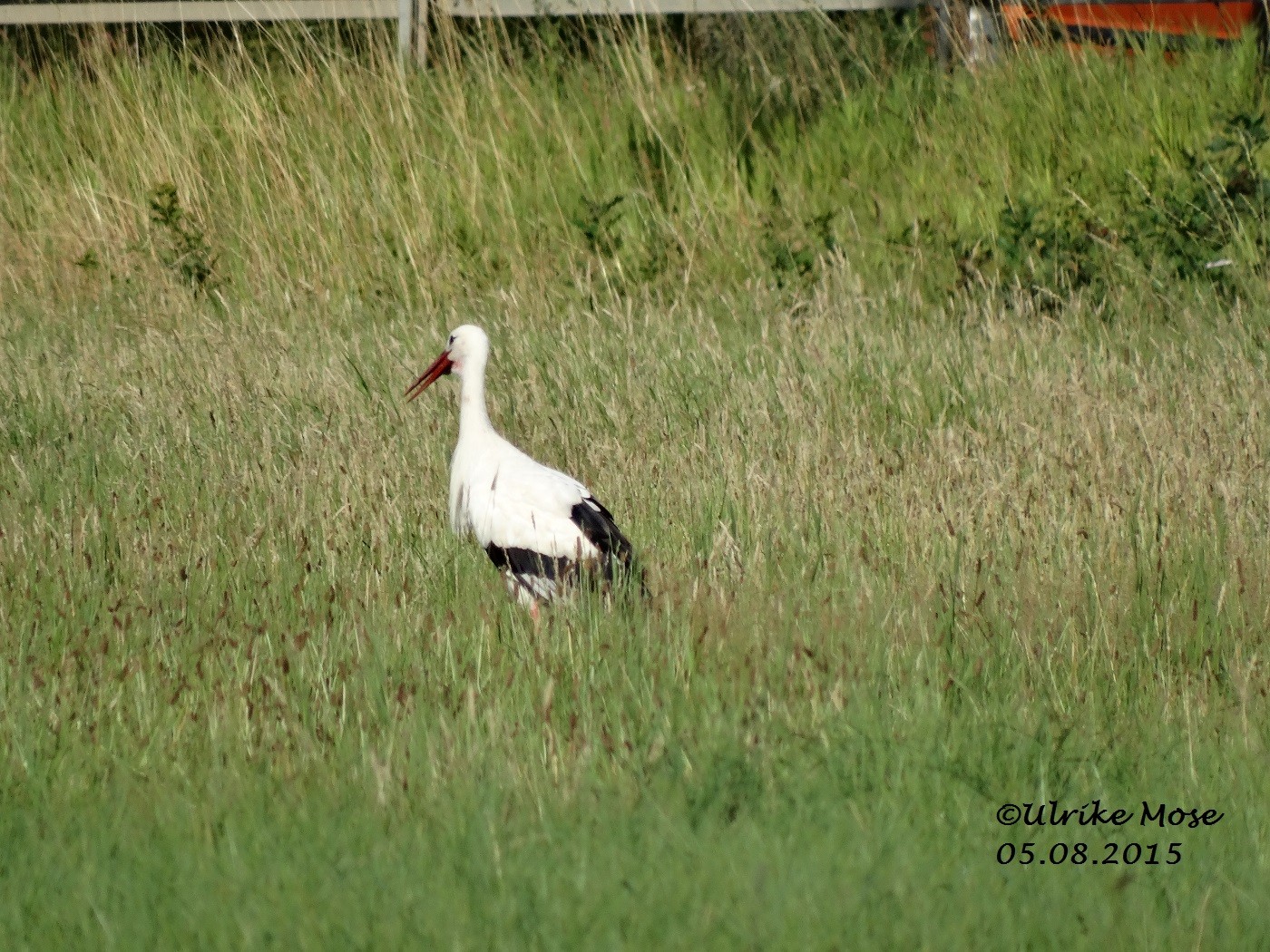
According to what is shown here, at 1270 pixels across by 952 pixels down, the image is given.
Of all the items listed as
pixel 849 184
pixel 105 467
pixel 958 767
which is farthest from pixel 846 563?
pixel 849 184

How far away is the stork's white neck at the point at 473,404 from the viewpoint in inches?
185

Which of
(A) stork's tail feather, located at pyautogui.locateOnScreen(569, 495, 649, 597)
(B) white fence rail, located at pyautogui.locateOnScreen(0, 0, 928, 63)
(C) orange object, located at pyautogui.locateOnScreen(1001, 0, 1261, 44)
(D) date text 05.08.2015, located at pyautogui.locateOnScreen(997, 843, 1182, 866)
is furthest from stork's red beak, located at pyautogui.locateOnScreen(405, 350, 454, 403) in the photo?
(C) orange object, located at pyautogui.locateOnScreen(1001, 0, 1261, 44)

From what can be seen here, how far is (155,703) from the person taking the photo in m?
3.16

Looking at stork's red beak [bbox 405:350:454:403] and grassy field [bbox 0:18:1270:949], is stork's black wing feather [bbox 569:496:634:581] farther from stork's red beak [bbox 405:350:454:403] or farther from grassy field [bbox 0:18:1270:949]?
stork's red beak [bbox 405:350:454:403]

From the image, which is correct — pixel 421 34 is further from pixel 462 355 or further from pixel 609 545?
pixel 609 545

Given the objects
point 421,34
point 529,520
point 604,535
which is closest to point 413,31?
point 421,34

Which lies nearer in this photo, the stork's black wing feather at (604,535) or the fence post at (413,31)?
the stork's black wing feather at (604,535)

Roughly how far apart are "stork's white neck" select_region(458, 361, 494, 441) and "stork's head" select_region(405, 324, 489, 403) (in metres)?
0.01

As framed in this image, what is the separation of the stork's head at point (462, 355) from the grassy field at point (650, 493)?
271 millimetres

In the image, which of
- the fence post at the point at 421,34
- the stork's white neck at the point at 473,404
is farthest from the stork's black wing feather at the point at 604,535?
the fence post at the point at 421,34

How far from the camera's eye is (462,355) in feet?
16.8

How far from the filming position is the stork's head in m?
5.05

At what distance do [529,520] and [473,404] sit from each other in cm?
78

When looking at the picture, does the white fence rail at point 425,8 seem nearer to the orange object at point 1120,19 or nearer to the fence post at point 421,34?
the fence post at point 421,34
